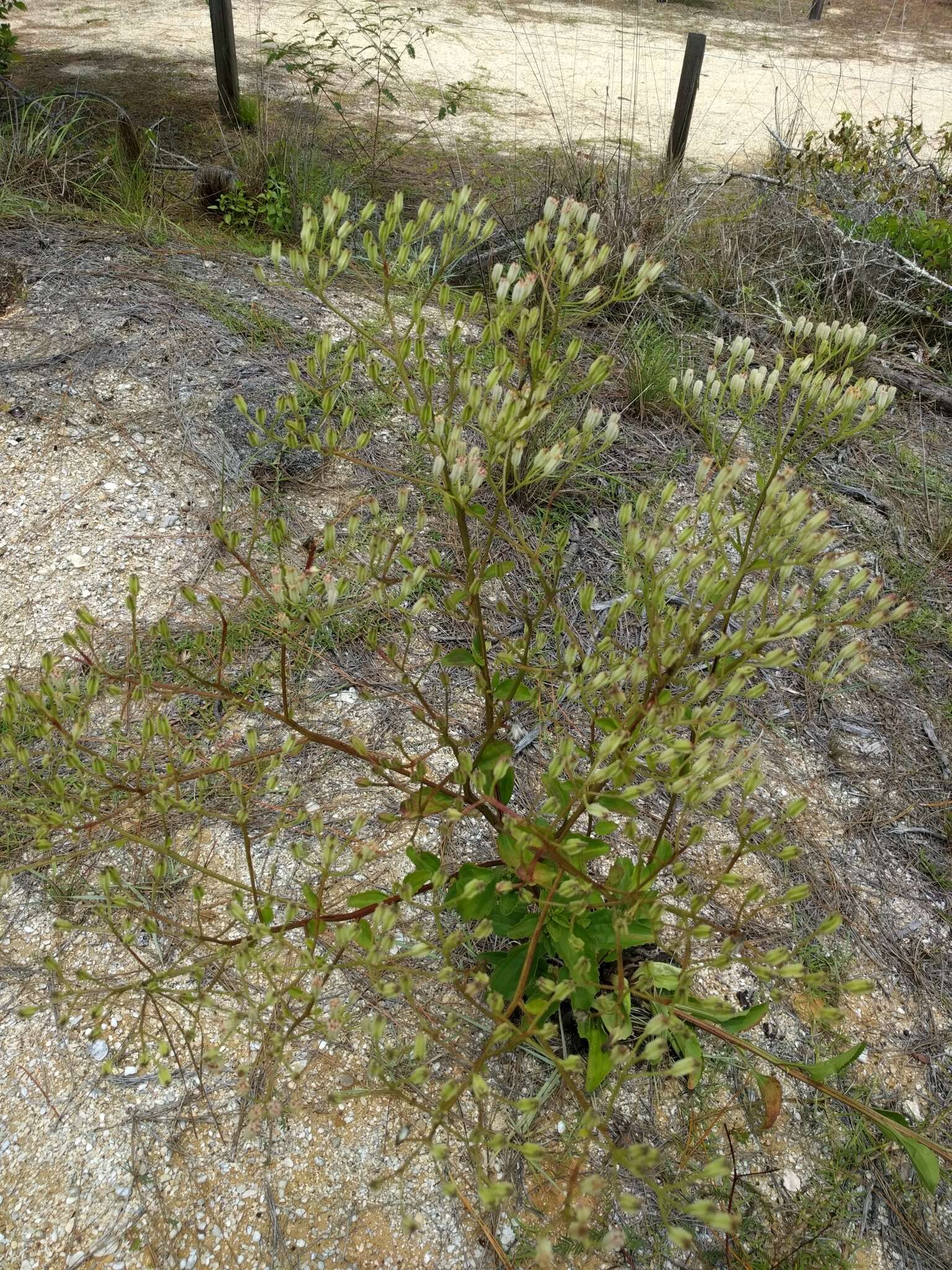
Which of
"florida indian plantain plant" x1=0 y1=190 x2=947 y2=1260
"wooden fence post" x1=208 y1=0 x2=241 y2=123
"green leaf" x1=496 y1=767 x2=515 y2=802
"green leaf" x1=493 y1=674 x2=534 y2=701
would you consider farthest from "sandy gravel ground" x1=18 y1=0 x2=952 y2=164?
"green leaf" x1=496 y1=767 x2=515 y2=802

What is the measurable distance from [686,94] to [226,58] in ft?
9.72

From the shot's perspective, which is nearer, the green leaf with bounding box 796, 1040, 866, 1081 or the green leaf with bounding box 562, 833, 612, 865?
the green leaf with bounding box 562, 833, 612, 865

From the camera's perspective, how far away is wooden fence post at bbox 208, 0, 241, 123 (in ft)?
18.1

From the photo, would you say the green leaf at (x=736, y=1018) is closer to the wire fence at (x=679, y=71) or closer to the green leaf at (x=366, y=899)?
the green leaf at (x=366, y=899)

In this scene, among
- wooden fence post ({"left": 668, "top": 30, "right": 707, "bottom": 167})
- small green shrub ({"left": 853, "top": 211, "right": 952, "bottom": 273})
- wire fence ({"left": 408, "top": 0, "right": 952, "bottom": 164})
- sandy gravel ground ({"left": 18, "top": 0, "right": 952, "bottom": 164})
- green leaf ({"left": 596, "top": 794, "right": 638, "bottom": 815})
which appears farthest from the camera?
wire fence ({"left": 408, "top": 0, "right": 952, "bottom": 164})

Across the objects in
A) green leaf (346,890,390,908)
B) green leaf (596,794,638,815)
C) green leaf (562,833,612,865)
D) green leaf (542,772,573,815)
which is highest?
green leaf (596,794,638,815)

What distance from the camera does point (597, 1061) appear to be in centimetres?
147

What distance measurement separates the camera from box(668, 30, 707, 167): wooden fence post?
5.71 metres

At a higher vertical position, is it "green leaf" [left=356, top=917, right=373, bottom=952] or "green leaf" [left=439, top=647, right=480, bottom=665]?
"green leaf" [left=439, top=647, right=480, bottom=665]

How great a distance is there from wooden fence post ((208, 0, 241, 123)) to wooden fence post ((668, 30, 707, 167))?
2.83 metres

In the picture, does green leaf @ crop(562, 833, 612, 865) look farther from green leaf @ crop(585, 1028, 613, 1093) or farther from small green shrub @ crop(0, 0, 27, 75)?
Result: small green shrub @ crop(0, 0, 27, 75)

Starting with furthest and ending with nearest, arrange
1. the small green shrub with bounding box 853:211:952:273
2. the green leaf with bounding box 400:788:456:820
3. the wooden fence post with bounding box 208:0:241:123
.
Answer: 1. the wooden fence post with bounding box 208:0:241:123
2. the small green shrub with bounding box 853:211:952:273
3. the green leaf with bounding box 400:788:456:820

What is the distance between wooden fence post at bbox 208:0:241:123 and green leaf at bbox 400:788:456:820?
18.4 ft

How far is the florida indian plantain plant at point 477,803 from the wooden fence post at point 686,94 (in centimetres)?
451
